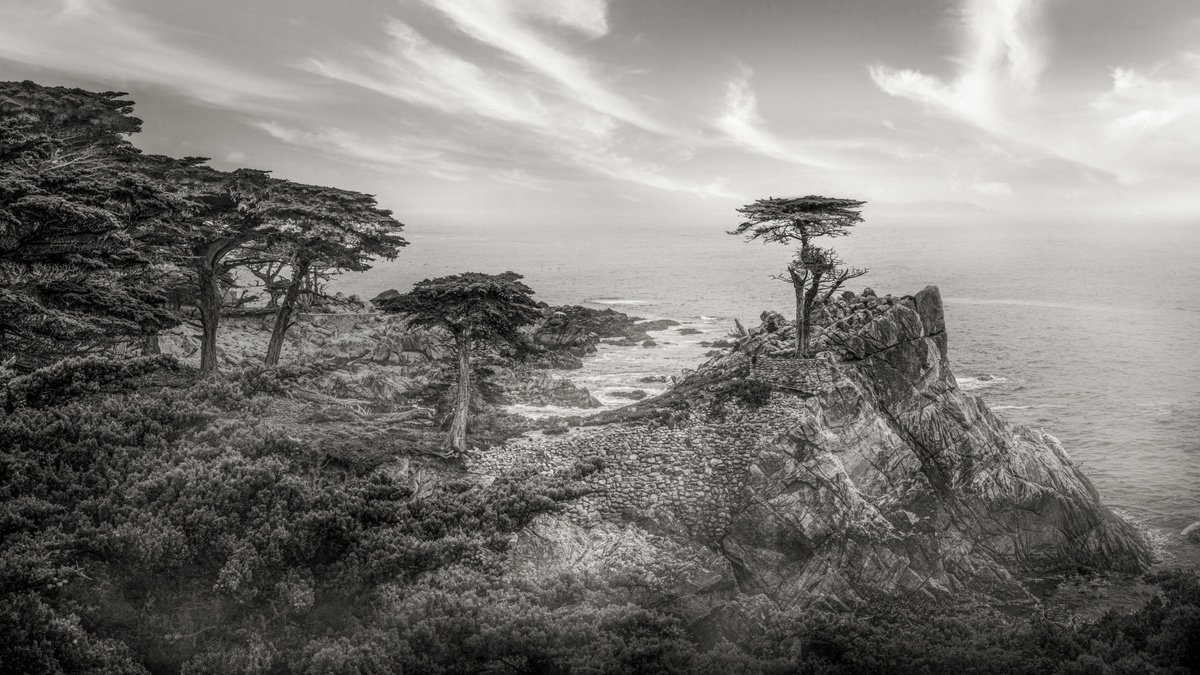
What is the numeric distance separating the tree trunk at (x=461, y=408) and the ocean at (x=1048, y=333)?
9315 mm

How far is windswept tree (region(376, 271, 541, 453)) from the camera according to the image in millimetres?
18750

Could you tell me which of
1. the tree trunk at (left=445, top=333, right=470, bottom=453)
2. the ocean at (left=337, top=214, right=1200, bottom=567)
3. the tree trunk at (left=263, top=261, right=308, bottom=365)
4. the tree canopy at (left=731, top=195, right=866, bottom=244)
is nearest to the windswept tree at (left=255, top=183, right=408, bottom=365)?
the tree trunk at (left=263, top=261, right=308, bottom=365)

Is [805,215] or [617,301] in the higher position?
[805,215]

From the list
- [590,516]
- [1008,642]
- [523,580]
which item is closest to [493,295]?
[590,516]

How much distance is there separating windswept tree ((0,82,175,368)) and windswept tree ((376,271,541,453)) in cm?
656

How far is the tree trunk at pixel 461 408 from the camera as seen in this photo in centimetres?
1961

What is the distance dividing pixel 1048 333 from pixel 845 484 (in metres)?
55.4

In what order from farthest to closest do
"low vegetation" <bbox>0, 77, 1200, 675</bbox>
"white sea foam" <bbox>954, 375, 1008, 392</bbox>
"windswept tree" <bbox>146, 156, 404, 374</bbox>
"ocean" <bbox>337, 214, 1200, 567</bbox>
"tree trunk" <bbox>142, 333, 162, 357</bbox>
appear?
"white sea foam" <bbox>954, 375, 1008, 392</bbox>, "ocean" <bbox>337, 214, 1200, 567</bbox>, "tree trunk" <bbox>142, 333, 162, 357</bbox>, "windswept tree" <bbox>146, 156, 404, 374</bbox>, "low vegetation" <bbox>0, 77, 1200, 675</bbox>

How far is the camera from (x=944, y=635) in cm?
1509

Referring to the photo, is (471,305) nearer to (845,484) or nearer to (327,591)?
(327,591)

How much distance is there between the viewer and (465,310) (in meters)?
19.2

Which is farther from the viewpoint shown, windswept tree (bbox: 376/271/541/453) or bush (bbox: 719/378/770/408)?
bush (bbox: 719/378/770/408)

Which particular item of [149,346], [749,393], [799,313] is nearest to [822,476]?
[749,393]

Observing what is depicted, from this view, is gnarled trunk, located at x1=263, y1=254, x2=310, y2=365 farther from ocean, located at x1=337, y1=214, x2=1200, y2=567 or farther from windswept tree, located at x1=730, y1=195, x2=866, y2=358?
windswept tree, located at x1=730, y1=195, x2=866, y2=358
